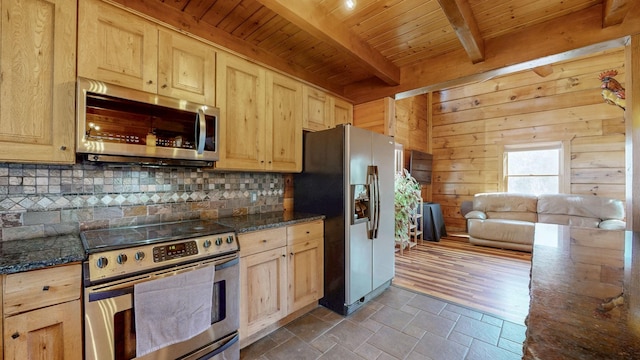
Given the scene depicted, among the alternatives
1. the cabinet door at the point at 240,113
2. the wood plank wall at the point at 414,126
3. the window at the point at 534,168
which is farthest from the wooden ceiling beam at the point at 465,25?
the window at the point at 534,168

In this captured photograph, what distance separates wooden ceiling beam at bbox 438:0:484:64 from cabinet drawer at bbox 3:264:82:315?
8.60 feet

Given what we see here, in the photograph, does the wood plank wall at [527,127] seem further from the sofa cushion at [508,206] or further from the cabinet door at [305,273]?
the cabinet door at [305,273]

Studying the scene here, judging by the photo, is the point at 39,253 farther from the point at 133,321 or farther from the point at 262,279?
the point at 262,279

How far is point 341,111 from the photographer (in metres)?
3.18

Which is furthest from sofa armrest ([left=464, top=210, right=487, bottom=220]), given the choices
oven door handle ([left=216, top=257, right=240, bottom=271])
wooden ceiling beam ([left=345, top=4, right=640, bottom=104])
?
oven door handle ([left=216, top=257, right=240, bottom=271])

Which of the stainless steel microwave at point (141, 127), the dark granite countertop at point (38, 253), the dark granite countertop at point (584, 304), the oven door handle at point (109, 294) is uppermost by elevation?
the stainless steel microwave at point (141, 127)

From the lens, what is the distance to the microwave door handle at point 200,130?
5.99 feet

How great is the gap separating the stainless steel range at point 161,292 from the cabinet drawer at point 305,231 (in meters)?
0.53

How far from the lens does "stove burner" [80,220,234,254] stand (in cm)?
135

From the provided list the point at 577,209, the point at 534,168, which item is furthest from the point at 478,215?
the point at 534,168

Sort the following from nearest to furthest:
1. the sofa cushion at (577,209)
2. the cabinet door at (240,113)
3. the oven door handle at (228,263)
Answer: the oven door handle at (228,263)
the cabinet door at (240,113)
the sofa cushion at (577,209)

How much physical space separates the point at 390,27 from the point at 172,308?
8.59 feet

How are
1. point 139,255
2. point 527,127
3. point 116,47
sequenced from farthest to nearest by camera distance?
point 527,127
point 116,47
point 139,255

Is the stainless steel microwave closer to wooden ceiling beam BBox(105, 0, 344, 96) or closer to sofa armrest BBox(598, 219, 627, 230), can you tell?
A: wooden ceiling beam BBox(105, 0, 344, 96)
